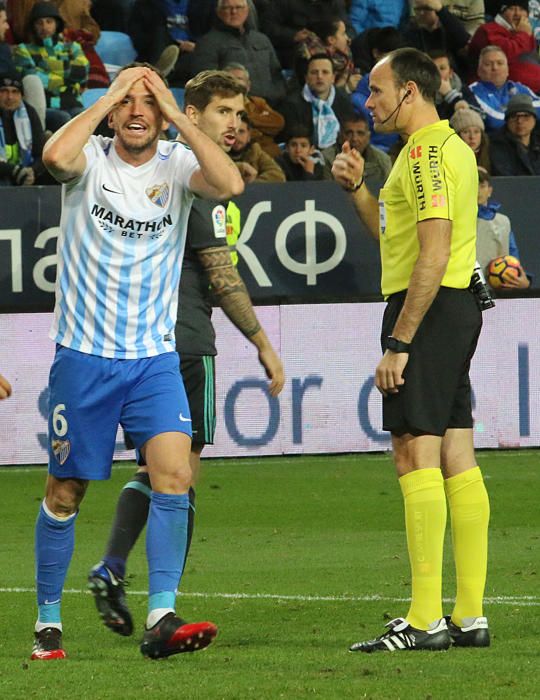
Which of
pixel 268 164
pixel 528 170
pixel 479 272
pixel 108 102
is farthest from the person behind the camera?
pixel 528 170

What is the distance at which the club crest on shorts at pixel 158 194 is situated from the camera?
593 centimetres

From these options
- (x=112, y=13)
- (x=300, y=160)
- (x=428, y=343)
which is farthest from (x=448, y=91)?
(x=428, y=343)

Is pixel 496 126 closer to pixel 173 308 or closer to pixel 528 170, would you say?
pixel 528 170

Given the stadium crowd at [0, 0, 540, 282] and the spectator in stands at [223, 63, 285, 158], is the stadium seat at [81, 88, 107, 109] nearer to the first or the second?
the stadium crowd at [0, 0, 540, 282]

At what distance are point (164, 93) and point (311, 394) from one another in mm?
→ 7373

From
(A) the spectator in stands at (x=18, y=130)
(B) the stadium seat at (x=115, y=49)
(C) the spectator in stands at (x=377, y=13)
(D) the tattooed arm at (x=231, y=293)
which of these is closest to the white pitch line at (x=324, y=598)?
(D) the tattooed arm at (x=231, y=293)

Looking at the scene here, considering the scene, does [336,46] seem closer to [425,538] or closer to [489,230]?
[489,230]

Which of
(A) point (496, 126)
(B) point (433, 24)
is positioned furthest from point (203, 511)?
(B) point (433, 24)

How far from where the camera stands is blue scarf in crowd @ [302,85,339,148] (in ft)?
51.4

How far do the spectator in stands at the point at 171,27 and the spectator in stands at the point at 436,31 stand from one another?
225cm

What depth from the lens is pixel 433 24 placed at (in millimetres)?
17734

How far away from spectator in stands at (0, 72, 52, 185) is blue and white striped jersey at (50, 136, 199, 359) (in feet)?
27.5

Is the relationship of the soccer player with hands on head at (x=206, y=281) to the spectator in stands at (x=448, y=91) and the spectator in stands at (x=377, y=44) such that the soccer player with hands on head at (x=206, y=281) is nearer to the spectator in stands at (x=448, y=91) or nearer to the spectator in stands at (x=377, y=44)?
the spectator in stands at (x=448, y=91)

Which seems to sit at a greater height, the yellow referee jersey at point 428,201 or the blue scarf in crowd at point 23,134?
the blue scarf in crowd at point 23,134
